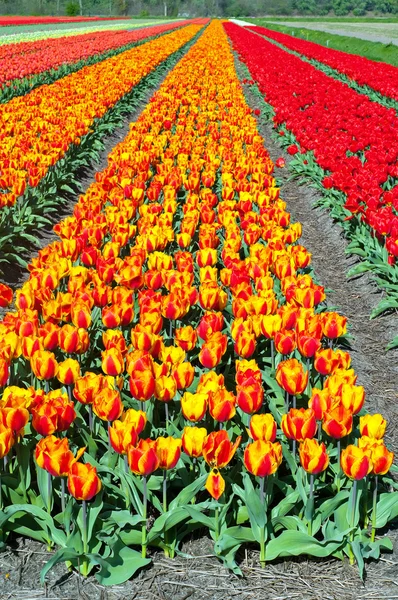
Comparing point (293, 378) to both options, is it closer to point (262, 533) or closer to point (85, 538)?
point (262, 533)

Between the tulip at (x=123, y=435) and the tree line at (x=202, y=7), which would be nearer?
the tulip at (x=123, y=435)

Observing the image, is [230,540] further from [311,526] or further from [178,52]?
[178,52]

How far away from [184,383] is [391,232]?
10.8 feet

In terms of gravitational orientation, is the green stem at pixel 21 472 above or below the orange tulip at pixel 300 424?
below

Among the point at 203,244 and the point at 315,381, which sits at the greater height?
the point at 203,244

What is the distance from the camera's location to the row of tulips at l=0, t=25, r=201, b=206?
771cm

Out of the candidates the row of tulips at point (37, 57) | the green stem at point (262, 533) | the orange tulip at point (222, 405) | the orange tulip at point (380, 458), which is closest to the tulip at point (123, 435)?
the orange tulip at point (222, 405)

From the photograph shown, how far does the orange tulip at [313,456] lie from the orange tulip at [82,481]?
0.85m

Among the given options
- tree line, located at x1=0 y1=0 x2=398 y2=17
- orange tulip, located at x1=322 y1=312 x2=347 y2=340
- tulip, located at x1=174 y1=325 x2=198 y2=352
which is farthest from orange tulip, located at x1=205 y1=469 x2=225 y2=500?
tree line, located at x1=0 y1=0 x2=398 y2=17

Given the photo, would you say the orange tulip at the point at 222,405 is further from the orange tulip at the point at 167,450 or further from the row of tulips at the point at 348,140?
the row of tulips at the point at 348,140

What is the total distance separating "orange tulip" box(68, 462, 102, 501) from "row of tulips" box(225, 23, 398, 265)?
A: 3.76m

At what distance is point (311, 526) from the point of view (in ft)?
9.66

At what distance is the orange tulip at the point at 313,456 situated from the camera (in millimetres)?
2729

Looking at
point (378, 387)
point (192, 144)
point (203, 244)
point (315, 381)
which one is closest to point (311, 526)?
point (315, 381)
